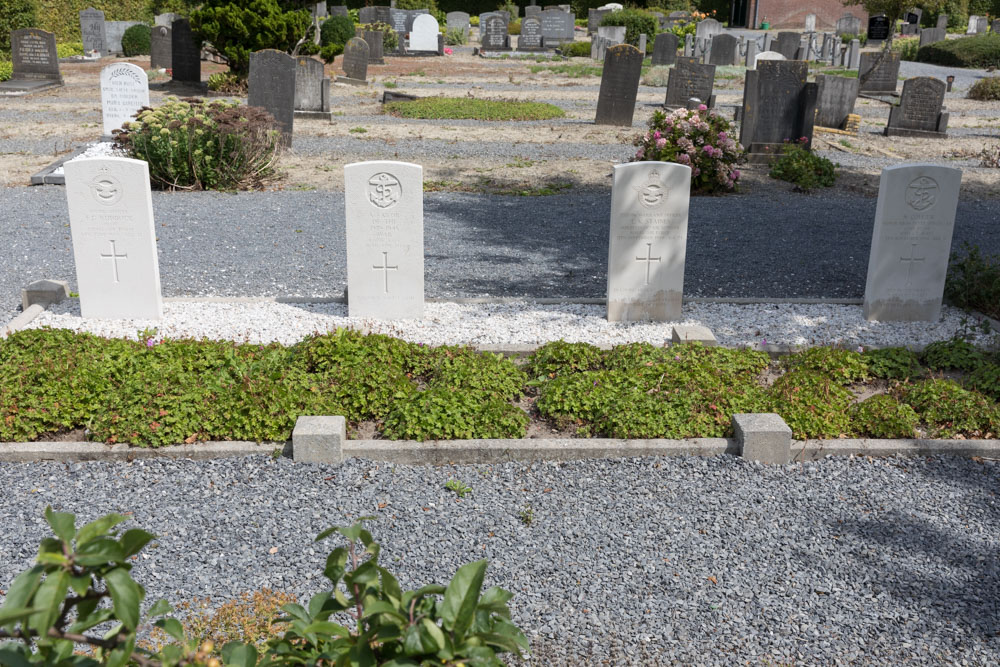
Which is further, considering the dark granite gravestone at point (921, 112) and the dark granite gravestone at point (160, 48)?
the dark granite gravestone at point (160, 48)

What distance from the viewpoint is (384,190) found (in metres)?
6.35

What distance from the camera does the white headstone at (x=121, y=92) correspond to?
13469 millimetres

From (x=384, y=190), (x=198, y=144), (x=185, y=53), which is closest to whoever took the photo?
(x=384, y=190)

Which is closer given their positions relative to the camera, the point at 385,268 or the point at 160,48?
the point at 385,268

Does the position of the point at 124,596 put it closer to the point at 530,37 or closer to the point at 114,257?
the point at 114,257

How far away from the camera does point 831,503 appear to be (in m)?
4.41

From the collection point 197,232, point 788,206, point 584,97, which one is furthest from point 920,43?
point 197,232

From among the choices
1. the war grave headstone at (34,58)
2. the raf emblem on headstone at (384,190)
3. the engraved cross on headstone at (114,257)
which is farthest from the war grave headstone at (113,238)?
the war grave headstone at (34,58)

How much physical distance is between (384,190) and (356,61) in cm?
1795

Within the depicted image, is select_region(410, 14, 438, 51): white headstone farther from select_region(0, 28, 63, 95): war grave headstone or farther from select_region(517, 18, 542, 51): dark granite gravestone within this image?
select_region(0, 28, 63, 95): war grave headstone

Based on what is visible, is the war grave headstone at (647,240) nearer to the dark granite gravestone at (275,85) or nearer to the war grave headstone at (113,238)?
the war grave headstone at (113,238)

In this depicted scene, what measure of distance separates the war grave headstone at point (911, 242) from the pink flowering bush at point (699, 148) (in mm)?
4927

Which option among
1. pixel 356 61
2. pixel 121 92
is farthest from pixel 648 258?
pixel 356 61

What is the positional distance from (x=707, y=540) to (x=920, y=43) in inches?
1644
